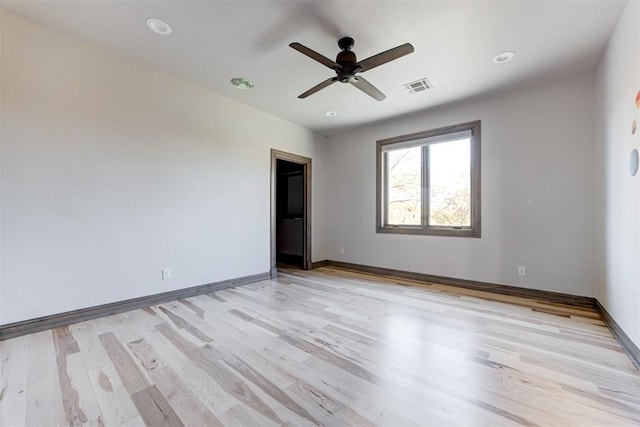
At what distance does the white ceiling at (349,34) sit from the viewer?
210 cm

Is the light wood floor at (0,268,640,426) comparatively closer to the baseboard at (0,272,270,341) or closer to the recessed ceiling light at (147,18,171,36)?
the baseboard at (0,272,270,341)

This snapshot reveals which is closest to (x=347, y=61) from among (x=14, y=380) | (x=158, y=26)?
(x=158, y=26)

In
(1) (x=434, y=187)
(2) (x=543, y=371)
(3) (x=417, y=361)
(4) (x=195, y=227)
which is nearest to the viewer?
(2) (x=543, y=371)

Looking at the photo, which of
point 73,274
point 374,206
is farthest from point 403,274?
point 73,274

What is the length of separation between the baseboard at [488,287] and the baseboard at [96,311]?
8.16 feet

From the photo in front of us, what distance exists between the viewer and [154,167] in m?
3.07

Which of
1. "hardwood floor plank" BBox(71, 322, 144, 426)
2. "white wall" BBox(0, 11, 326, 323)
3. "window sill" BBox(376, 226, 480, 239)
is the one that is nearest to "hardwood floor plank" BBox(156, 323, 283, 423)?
"hardwood floor plank" BBox(71, 322, 144, 426)

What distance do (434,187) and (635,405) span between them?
124 inches

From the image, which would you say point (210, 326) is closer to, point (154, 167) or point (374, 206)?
point (154, 167)

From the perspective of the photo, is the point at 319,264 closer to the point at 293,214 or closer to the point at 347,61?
the point at 293,214

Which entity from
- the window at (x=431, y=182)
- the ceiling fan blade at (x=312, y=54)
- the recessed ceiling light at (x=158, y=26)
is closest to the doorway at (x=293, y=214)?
the window at (x=431, y=182)

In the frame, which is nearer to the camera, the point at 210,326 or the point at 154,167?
the point at 210,326

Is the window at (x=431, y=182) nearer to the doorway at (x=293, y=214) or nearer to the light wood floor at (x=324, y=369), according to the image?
the doorway at (x=293, y=214)

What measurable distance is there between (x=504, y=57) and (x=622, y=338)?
268 cm
